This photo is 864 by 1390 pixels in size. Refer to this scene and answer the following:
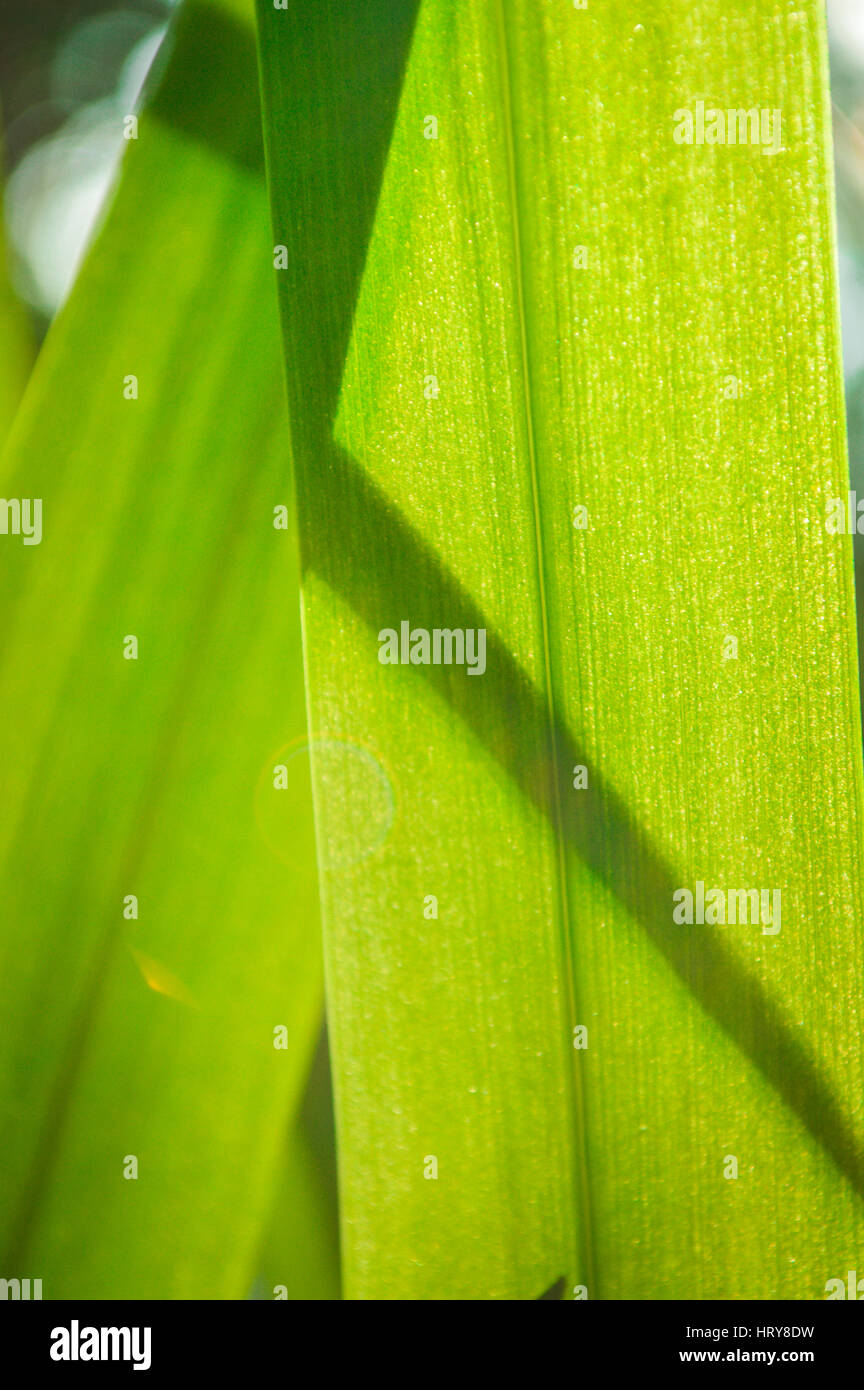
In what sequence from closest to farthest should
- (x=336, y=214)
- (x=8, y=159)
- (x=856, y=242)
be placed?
(x=336, y=214) < (x=8, y=159) < (x=856, y=242)

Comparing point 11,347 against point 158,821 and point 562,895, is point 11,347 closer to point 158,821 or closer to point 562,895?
point 158,821

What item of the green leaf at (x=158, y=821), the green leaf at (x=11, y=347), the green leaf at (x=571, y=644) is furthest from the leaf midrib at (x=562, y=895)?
the green leaf at (x=11, y=347)

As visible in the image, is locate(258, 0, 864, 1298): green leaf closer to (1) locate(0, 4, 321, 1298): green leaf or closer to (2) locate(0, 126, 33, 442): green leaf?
(1) locate(0, 4, 321, 1298): green leaf

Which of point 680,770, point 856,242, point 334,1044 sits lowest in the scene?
point 334,1044

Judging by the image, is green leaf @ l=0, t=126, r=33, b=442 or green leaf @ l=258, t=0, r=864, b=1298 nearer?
green leaf @ l=258, t=0, r=864, b=1298

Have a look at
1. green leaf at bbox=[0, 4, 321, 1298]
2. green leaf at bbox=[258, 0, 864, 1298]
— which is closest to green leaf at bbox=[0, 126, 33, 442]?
green leaf at bbox=[0, 4, 321, 1298]

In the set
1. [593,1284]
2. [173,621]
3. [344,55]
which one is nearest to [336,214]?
[344,55]
